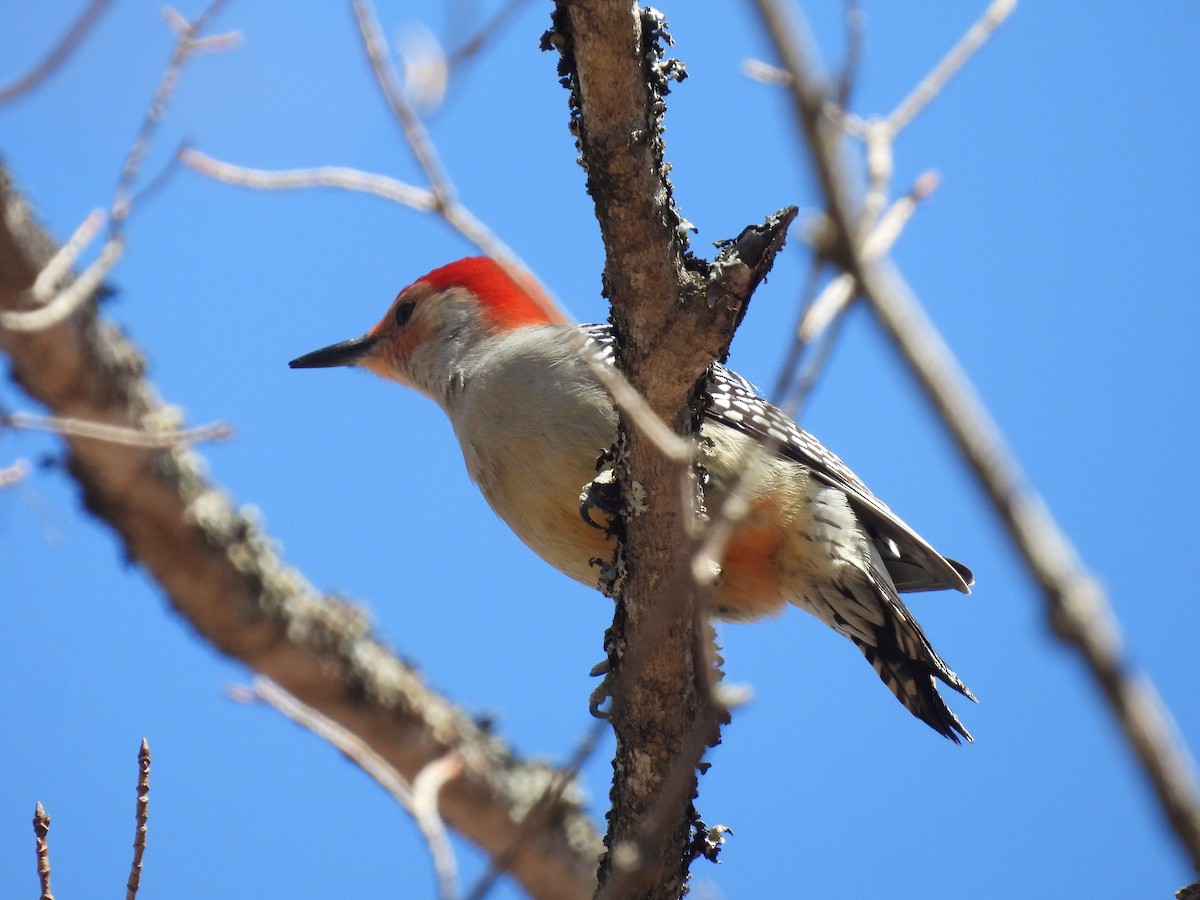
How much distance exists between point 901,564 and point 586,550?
4.94ft

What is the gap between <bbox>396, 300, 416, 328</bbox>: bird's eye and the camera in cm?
642

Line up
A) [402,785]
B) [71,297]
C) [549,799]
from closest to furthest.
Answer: [549,799]
[402,785]
[71,297]

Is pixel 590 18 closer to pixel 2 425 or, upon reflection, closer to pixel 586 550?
pixel 2 425

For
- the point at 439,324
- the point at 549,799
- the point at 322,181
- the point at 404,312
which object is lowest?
the point at 549,799

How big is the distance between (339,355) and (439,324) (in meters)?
0.84

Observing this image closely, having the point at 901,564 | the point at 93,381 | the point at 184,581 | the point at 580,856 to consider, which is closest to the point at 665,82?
the point at 901,564

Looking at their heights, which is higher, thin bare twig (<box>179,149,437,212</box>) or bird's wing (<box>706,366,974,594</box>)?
bird's wing (<box>706,366,974,594</box>)

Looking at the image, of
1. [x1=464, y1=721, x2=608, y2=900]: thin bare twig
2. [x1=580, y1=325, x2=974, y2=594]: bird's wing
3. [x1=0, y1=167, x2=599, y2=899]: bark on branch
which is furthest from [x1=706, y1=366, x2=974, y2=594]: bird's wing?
[x1=464, y1=721, x2=608, y2=900]: thin bare twig

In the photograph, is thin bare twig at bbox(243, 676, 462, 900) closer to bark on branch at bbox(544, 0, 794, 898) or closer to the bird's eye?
bark on branch at bbox(544, 0, 794, 898)

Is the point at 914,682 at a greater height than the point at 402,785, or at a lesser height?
greater

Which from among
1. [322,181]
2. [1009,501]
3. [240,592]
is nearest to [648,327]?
[322,181]

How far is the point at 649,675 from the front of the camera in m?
3.87

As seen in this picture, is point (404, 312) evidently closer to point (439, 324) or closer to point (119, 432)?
point (439, 324)

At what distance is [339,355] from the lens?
669 cm
